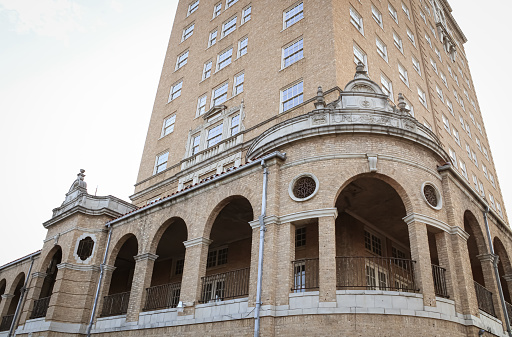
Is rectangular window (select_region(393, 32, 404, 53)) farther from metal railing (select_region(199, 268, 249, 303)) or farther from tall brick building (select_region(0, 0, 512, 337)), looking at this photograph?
metal railing (select_region(199, 268, 249, 303))

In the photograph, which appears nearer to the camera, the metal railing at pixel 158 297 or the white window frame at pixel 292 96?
the metal railing at pixel 158 297

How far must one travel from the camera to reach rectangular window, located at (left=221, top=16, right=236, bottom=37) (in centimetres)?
3050

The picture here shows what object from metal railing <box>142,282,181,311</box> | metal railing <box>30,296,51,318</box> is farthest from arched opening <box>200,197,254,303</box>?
metal railing <box>30,296,51,318</box>

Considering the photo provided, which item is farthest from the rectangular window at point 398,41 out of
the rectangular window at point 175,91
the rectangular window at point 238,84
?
the rectangular window at point 175,91

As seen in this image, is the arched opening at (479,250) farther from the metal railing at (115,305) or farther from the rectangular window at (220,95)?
the rectangular window at (220,95)

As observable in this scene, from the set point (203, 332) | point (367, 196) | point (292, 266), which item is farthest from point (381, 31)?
point (203, 332)

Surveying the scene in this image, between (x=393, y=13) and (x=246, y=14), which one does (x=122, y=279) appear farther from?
(x=393, y=13)

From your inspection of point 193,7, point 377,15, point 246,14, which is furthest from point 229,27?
point 377,15

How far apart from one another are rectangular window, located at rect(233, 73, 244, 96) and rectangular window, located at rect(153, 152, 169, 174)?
641 centimetres

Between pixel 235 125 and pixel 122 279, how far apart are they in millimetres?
11850

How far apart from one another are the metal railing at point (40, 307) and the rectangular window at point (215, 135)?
11.9 metres

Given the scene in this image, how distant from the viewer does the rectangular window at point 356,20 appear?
2545 cm

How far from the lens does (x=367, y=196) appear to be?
16.9 m

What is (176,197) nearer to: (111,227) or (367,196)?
(111,227)
